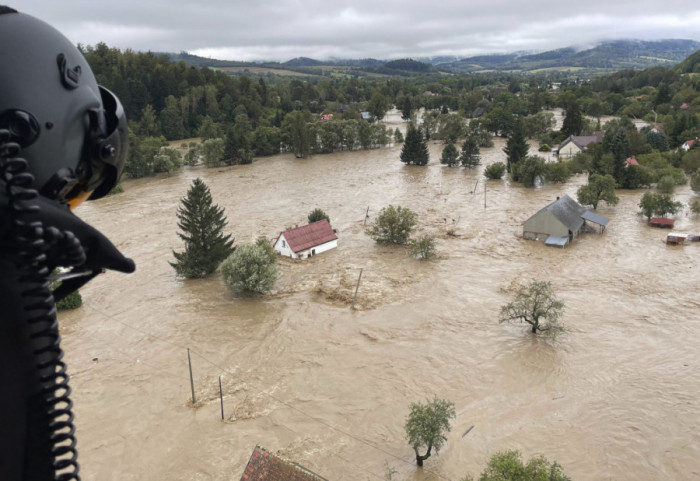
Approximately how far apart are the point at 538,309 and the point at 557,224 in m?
16.0

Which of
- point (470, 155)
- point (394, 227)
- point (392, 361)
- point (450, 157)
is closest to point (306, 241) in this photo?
point (394, 227)

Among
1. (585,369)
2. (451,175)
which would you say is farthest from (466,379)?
(451,175)

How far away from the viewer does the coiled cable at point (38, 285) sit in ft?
8.82

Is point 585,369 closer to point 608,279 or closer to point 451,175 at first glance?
point 608,279

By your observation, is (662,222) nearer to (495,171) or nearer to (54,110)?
(495,171)

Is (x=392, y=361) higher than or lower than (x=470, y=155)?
higher

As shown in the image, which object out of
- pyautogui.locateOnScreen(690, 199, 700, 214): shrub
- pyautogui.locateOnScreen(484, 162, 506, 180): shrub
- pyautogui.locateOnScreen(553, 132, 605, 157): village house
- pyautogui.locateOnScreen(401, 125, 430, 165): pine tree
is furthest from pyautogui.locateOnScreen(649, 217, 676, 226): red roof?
pyautogui.locateOnScreen(401, 125, 430, 165): pine tree

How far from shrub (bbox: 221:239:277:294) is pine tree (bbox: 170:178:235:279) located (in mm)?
3645

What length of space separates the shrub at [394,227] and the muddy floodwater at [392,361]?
1.21 meters

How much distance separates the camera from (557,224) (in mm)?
36906

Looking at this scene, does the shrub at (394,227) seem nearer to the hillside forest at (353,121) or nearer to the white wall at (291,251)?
the white wall at (291,251)

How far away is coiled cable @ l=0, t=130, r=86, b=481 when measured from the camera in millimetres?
2688

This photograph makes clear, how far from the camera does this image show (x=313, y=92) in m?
132

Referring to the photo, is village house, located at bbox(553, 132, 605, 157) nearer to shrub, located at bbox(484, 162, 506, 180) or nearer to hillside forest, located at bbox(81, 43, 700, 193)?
hillside forest, located at bbox(81, 43, 700, 193)
